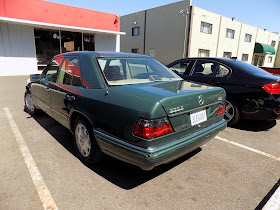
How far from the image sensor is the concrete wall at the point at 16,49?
1251 cm

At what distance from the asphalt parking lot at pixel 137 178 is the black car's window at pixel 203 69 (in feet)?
5.90

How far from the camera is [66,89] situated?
3.08 metres

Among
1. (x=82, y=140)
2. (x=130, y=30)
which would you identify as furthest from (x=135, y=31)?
(x=82, y=140)

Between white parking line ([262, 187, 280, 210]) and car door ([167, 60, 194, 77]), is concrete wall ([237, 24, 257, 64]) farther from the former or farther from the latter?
white parking line ([262, 187, 280, 210])

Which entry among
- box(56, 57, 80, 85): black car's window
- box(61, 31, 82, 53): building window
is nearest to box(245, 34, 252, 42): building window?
box(61, 31, 82, 53): building window

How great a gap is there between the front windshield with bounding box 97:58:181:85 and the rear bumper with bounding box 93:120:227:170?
798 millimetres

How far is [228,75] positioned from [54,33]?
13756 mm

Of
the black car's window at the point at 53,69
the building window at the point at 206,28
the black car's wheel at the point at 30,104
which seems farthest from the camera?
the building window at the point at 206,28

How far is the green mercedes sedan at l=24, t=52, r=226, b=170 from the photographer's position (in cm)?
202

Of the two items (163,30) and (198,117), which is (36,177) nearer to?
(198,117)

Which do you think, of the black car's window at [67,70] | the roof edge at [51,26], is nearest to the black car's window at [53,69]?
the black car's window at [67,70]

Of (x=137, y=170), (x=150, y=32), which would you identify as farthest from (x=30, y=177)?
(x=150, y=32)

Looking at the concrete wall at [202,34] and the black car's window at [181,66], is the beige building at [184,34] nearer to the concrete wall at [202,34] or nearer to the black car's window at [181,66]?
the concrete wall at [202,34]

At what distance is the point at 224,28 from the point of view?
901 inches
